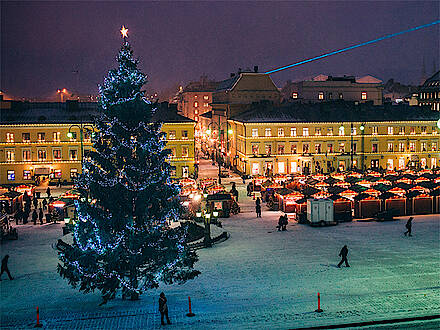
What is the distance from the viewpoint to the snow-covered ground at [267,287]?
1784 centimetres

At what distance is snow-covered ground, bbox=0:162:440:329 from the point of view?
17844 mm

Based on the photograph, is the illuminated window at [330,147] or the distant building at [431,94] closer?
the illuminated window at [330,147]

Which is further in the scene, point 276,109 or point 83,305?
point 276,109

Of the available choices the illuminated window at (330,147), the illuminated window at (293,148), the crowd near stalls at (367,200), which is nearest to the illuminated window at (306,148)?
the illuminated window at (293,148)

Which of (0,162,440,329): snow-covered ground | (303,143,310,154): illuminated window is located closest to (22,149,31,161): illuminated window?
(0,162,440,329): snow-covered ground

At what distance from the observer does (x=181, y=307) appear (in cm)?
1902

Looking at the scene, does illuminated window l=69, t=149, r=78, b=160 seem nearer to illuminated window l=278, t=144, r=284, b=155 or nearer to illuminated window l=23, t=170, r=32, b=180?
illuminated window l=23, t=170, r=32, b=180

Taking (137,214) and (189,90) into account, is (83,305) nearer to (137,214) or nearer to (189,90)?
(137,214)

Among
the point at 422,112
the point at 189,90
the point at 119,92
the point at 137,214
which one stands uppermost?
the point at 189,90

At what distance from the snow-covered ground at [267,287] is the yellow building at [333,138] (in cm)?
3564

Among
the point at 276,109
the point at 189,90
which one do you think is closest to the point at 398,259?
the point at 276,109

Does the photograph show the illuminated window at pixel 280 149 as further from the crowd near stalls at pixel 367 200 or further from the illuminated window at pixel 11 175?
the illuminated window at pixel 11 175

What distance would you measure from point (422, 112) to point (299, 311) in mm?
62652

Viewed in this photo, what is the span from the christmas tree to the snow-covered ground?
4.03ft
